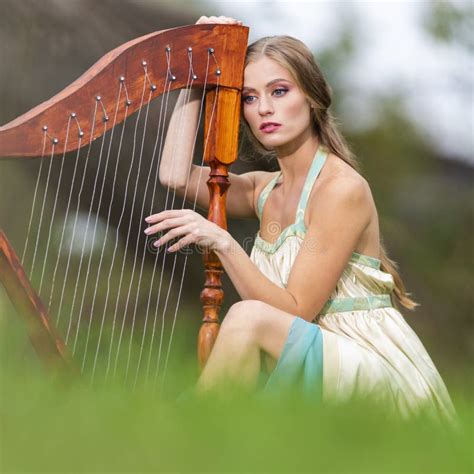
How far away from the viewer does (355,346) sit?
2400 millimetres

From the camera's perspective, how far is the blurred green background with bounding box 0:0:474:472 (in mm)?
3955

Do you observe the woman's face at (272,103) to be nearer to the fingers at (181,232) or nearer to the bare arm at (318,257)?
the bare arm at (318,257)

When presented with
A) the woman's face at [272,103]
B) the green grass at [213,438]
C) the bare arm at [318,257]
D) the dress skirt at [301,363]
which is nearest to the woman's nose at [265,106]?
the woman's face at [272,103]

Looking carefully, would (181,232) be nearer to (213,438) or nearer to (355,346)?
(355,346)

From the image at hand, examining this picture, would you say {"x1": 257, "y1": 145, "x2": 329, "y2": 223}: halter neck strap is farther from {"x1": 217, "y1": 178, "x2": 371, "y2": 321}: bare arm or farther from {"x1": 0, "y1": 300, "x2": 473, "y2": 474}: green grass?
{"x1": 0, "y1": 300, "x2": 473, "y2": 474}: green grass

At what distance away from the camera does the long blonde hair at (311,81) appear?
2.59m

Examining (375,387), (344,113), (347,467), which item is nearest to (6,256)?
(375,387)

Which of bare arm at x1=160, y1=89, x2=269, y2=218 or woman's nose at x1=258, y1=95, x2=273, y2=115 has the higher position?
woman's nose at x1=258, y1=95, x2=273, y2=115

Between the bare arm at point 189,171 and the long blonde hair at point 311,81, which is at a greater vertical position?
the long blonde hair at point 311,81

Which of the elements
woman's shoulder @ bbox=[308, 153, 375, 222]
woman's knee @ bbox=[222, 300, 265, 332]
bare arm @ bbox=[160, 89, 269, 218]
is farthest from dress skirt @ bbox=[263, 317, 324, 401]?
bare arm @ bbox=[160, 89, 269, 218]

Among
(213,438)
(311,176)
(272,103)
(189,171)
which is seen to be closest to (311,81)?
(272,103)

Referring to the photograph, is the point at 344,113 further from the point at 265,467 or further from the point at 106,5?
the point at 265,467

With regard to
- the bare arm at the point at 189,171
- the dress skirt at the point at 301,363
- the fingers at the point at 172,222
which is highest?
the bare arm at the point at 189,171

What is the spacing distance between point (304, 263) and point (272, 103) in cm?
45
